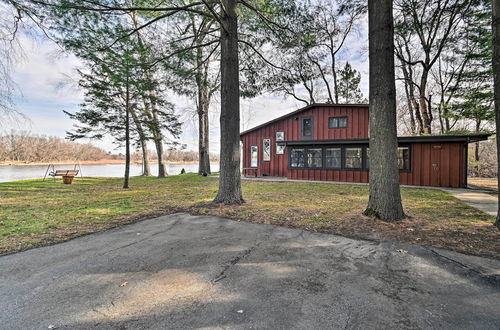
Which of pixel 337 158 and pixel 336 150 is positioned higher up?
pixel 336 150

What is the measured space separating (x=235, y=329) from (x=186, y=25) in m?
8.26

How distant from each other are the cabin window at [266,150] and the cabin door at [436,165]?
8.74 meters

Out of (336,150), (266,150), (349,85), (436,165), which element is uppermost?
(349,85)

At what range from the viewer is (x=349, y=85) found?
765 inches

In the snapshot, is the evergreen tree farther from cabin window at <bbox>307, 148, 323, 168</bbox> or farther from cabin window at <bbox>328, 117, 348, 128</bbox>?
cabin window at <bbox>307, 148, 323, 168</bbox>

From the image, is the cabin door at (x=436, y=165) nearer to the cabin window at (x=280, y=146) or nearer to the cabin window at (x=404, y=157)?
the cabin window at (x=404, y=157)

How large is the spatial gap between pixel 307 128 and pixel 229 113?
9.15 m

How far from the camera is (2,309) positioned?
67.0 inches

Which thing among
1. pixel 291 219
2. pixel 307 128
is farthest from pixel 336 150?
pixel 291 219

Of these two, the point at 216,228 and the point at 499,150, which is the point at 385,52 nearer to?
the point at 499,150

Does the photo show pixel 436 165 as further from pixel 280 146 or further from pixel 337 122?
pixel 280 146

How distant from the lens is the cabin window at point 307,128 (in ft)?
44.8

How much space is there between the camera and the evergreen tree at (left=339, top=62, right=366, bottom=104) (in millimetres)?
19203

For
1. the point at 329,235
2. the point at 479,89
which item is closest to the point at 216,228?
the point at 329,235
